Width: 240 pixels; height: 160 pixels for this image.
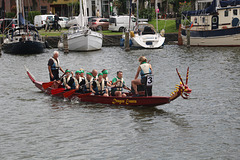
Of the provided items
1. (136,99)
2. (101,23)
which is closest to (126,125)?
(136,99)

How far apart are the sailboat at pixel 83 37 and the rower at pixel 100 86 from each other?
22.8 meters

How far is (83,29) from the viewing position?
41031mm

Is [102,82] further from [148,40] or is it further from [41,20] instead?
[41,20]

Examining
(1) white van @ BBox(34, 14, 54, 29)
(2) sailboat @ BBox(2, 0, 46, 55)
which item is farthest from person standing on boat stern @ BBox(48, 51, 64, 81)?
(1) white van @ BBox(34, 14, 54, 29)

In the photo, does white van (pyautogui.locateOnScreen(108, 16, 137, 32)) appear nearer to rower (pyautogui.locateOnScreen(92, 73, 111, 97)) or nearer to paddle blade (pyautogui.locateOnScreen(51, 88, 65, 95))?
paddle blade (pyautogui.locateOnScreen(51, 88, 65, 95))

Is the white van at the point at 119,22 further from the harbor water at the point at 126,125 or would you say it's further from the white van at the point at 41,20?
the harbor water at the point at 126,125

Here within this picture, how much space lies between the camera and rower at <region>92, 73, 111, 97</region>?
18.0m

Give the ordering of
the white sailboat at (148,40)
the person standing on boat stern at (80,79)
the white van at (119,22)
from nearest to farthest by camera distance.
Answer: the person standing on boat stern at (80,79), the white sailboat at (148,40), the white van at (119,22)

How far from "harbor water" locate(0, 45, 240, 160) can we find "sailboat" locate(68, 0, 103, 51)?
49.3 ft

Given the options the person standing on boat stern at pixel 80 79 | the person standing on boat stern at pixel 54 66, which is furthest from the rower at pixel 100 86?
the person standing on boat stern at pixel 54 66

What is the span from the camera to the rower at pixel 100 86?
18.0 m

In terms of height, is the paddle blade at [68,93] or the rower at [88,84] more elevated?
the rower at [88,84]

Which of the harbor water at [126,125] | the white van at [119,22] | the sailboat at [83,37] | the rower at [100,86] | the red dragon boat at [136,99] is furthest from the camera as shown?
the white van at [119,22]

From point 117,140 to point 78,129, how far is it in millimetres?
1887
